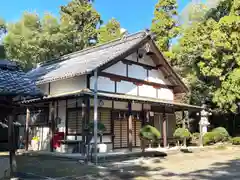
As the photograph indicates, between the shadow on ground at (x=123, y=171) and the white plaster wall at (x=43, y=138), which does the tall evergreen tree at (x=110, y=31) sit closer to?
the white plaster wall at (x=43, y=138)

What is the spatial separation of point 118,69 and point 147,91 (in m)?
2.97

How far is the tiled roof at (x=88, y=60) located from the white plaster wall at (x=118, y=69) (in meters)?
0.68

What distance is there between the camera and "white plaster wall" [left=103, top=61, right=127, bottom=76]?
54.9 feet

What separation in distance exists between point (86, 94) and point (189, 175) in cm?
591

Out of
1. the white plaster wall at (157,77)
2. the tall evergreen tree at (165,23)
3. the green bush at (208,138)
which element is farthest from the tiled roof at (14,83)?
the tall evergreen tree at (165,23)

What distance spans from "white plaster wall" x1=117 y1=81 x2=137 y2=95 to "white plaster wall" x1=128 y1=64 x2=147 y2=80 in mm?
592

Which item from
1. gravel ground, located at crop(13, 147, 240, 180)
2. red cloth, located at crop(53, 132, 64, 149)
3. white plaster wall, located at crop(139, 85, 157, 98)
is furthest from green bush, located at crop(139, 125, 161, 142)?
red cloth, located at crop(53, 132, 64, 149)

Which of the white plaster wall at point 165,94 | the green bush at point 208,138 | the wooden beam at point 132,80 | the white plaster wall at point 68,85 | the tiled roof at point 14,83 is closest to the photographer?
the tiled roof at point 14,83

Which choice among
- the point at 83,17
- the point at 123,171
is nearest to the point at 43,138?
the point at 123,171

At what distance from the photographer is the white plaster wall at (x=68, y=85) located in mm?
15732

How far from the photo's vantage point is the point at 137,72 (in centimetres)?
1848

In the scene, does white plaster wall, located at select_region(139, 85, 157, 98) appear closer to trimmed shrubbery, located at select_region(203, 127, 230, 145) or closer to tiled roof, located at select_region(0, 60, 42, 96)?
trimmed shrubbery, located at select_region(203, 127, 230, 145)

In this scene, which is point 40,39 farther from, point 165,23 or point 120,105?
point 120,105

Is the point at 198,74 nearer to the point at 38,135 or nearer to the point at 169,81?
the point at 169,81
